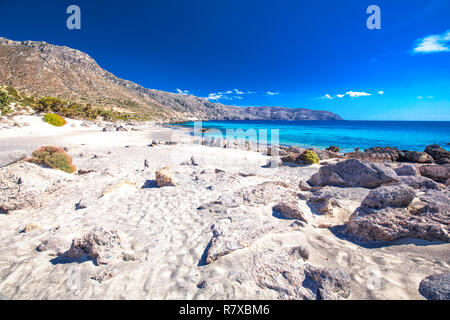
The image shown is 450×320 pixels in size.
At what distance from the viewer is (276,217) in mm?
4340

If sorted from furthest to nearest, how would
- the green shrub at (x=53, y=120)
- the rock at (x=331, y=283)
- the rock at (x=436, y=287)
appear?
the green shrub at (x=53, y=120) < the rock at (x=331, y=283) < the rock at (x=436, y=287)

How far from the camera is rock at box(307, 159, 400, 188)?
20.1 feet

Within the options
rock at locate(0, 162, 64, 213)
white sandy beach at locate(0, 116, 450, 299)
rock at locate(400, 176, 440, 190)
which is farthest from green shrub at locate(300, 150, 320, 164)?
rock at locate(0, 162, 64, 213)

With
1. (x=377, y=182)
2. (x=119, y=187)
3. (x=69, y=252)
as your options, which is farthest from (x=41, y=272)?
(x=377, y=182)

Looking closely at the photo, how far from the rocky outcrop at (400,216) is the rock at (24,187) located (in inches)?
320

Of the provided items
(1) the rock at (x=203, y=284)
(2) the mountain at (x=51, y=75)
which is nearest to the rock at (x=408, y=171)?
(1) the rock at (x=203, y=284)

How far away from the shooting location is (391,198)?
3.70m

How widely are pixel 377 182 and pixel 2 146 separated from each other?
22.6 metres

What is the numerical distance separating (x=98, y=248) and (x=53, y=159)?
21.5ft

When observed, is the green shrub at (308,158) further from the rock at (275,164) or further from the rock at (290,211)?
the rock at (290,211)

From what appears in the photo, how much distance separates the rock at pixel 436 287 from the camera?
2111 millimetres

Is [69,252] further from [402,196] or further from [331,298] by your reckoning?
[402,196]

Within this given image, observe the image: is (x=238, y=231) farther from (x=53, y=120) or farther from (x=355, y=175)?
(x=53, y=120)

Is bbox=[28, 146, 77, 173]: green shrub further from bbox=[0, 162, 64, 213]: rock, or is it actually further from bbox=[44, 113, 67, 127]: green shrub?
bbox=[44, 113, 67, 127]: green shrub
